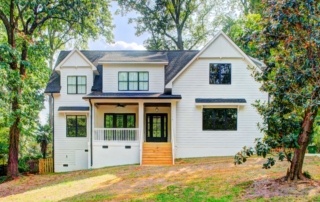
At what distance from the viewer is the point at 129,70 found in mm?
20328

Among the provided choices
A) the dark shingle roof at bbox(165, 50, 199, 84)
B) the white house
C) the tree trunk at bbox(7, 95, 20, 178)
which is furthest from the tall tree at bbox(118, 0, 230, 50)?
the tree trunk at bbox(7, 95, 20, 178)

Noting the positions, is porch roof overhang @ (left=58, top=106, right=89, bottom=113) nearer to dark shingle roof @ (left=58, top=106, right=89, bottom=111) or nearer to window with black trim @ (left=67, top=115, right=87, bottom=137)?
dark shingle roof @ (left=58, top=106, right=89, bottom=111)

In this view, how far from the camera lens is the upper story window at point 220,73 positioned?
64.0 ft

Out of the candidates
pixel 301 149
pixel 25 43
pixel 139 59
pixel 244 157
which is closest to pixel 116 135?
pixel 139 59

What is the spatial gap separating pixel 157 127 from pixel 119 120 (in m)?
2.68

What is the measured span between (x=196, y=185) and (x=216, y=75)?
10725mm

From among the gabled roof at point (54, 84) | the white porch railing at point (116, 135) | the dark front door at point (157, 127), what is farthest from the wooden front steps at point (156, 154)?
the gabled roof at point (54, 84)

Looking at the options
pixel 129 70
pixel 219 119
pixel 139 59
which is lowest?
pixel 219 119

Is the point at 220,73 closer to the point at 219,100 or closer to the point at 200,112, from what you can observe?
the point at 219,100

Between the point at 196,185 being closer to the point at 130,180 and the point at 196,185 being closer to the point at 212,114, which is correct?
the point at 130,180

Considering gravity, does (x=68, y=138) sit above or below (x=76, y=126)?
below

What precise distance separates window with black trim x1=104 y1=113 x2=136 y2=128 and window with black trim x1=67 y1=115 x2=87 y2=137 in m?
1.47

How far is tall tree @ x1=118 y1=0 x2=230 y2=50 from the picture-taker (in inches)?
1329

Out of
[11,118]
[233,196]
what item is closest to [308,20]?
[233,196]
